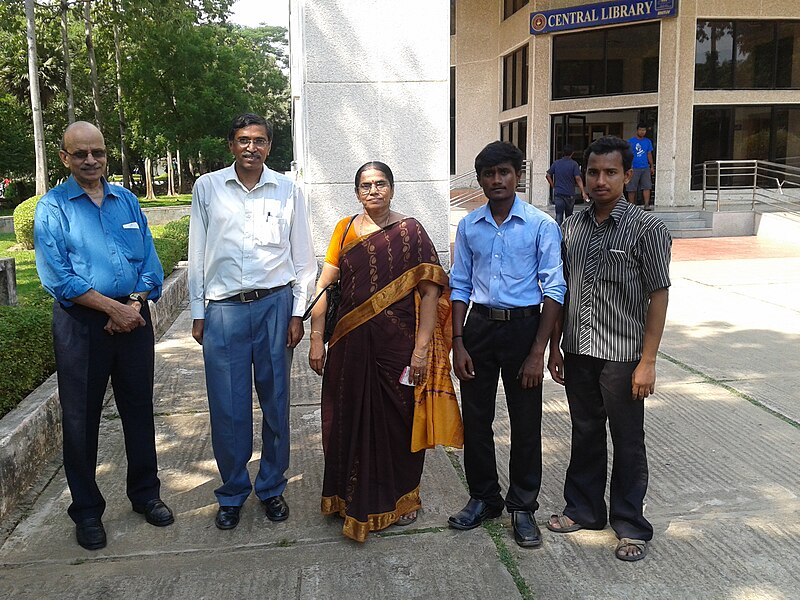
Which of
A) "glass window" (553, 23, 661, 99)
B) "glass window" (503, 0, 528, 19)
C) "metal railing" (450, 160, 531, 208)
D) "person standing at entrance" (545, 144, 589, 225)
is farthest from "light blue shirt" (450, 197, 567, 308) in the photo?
"glass window" (503, 0, 528, 19)

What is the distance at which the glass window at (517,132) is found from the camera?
22125mm

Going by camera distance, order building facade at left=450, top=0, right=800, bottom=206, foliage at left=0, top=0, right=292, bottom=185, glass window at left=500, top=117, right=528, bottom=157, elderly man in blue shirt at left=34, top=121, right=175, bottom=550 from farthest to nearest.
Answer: foliage at left=0, top=0, right=292, bottom=185, glass window at left=500, top=117, right=528, bottom=157, building facade at left=450, top=0, right=800, bottom=206, elderly man in blue shirt at left=34, top=121, right=175, bottom=550

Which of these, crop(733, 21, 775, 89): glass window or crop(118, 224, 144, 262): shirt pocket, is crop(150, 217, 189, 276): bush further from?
crop(733, 21, 775, 89): glass window

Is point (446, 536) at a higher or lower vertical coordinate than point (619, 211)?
lower

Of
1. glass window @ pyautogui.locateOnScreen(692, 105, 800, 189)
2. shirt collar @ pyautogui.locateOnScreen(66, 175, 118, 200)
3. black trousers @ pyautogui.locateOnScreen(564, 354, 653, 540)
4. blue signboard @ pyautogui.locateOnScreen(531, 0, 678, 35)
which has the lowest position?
black trousers @ pyautogui.locateOnScreen(564, 354, 653, 540)

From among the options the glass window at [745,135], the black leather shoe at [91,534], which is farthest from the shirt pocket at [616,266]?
the glass window at [745,135]

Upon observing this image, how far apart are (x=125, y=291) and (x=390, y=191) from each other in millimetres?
1304

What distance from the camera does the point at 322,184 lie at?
25.4ft

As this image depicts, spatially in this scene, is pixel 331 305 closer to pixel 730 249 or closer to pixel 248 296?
pixel 248 296

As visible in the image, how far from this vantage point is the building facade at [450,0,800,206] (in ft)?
62.2

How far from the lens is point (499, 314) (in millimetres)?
3229

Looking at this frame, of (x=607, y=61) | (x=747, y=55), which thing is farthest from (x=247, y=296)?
(x=747, y=55)

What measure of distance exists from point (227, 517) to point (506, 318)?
164 centimetres

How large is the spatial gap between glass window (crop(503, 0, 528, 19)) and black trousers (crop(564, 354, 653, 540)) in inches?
801
